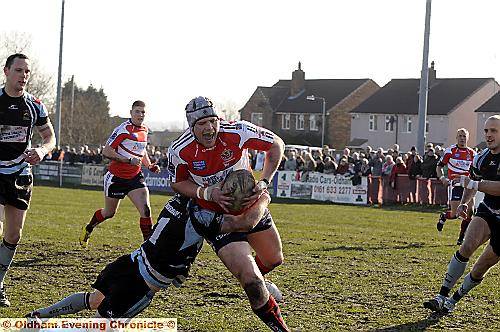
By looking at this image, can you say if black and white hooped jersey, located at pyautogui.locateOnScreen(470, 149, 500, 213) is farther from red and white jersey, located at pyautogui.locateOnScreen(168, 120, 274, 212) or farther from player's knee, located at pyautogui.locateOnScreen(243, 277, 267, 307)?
player's knee, located at pyautogui.locateOnScreen(243, 277, 267, 307)

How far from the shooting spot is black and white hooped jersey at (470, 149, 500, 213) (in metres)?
9.25

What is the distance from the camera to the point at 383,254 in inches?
595

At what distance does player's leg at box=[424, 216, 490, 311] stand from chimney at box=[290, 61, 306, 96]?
79191 mm

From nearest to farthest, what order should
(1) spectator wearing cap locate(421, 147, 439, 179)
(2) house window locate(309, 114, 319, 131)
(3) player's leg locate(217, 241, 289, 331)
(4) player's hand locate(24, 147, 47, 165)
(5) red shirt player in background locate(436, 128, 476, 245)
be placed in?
(3) player's leg locate(217, 241, 289, 331), (4) player's hand locate(24, 147, 47, 165), (5) red shirt player in background locate(436, 128, 476, 245), (1) spectator wearing cap locate(421, 147, 439, 179), (2) house window locate(309, 114, 319, 131)

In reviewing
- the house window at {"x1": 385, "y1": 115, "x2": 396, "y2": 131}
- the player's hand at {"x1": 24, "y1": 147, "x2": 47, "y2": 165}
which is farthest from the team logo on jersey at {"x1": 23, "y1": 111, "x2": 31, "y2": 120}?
the house window at {"x1": 385, "y1": 115, "x2": 396, "y2": 131}

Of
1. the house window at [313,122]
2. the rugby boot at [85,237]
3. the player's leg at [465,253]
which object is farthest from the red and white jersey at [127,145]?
the house window at [313,122]

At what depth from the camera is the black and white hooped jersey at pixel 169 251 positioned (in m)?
7.19

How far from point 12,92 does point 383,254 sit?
8.10m

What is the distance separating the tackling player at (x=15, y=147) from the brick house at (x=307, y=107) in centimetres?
7181

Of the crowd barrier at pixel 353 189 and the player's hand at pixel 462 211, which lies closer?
the player's hand at pixel 462 211

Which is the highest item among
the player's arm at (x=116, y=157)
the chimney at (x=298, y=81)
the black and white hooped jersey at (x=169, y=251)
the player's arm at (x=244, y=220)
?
the chimney at (x=298, y=81)

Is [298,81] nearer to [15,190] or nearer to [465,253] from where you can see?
[465,253]

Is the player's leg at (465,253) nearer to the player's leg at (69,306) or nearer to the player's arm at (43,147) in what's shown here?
the player's leg at (69,306)

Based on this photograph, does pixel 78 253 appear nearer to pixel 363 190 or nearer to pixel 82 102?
pixel 363 190
